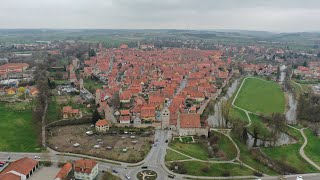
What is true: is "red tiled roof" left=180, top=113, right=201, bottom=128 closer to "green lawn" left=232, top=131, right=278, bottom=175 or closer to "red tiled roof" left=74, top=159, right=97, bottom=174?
"green lawn" left=232, top=131, right=278, bottom=175

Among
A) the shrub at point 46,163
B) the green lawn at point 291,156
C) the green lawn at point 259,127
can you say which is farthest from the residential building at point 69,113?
the green lawn at point 291,156

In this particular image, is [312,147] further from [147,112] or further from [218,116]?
[147,112]

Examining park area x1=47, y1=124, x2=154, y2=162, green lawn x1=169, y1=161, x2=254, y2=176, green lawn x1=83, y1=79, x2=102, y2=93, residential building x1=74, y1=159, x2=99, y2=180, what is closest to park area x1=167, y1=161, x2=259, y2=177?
green lawn x1=169, y1=161, x2=254, y2=176

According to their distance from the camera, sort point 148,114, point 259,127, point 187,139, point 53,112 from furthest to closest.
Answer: point 53,112 → point 148,114 → point 259,127 → point 187,139

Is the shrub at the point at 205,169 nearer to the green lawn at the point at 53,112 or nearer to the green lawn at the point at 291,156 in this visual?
the green lawn at the point at 291,156

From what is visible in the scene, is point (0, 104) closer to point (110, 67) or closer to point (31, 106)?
point (31, 106)

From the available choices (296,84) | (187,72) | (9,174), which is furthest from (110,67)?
(9,174)

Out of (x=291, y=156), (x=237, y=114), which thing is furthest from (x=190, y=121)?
(x=237, y=114)
